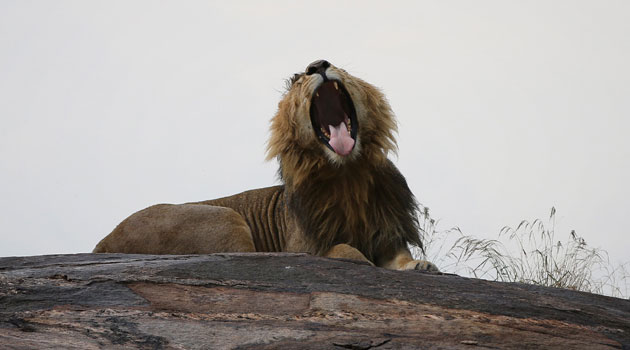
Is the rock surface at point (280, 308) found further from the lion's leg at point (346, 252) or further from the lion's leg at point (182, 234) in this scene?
the lion's leg at point (182, 234)

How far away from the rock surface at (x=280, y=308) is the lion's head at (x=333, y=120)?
1596 mm

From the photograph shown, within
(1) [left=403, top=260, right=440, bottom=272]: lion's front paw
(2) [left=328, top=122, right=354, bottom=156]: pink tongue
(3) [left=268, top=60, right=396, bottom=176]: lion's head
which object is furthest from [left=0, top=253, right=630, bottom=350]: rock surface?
(3) [left=268, top=60, right=396, bottom=176]: lion's head

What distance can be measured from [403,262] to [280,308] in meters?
2.05

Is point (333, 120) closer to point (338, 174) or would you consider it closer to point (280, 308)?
point (338, 174)

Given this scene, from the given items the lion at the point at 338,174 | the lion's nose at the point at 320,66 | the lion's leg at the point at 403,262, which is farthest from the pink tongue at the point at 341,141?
the lion's leg at the point at 403,262

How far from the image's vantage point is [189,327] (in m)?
3.26

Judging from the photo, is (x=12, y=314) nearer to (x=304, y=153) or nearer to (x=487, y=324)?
(x=487, y=324)

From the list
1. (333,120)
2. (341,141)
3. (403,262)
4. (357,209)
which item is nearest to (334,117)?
(333,120)

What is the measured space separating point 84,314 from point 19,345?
1.68ft

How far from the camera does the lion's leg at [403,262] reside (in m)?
5.07

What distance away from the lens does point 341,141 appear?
5793 mm

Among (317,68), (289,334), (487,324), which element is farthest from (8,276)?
(317,68)

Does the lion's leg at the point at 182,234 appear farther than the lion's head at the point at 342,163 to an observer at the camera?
Yes

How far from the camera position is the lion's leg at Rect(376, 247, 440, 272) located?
507 centimetres
